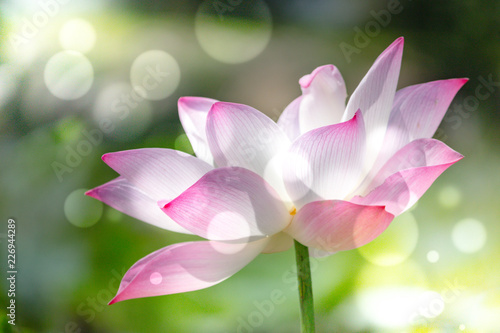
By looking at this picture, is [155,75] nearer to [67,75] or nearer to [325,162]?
[67,75]

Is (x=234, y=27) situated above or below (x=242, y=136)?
above

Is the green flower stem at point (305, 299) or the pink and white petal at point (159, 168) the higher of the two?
the pink and white petal at point (159, 168)

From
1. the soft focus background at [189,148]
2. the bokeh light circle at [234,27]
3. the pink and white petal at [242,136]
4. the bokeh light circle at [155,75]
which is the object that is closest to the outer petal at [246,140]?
the pink and white petal at [242,136]

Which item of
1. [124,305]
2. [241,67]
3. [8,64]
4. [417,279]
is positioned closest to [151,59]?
[241,67]

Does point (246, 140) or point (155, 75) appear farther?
point (155, 75)

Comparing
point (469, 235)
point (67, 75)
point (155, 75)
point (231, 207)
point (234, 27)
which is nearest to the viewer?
point (231, 207)

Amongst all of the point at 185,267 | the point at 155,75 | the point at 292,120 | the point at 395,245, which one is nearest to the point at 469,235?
the point at 395,245

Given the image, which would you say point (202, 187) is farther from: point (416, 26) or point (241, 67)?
point (416, 26)

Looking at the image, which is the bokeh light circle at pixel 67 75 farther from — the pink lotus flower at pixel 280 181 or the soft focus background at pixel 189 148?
the pink lotus flower at pixel 280 181
